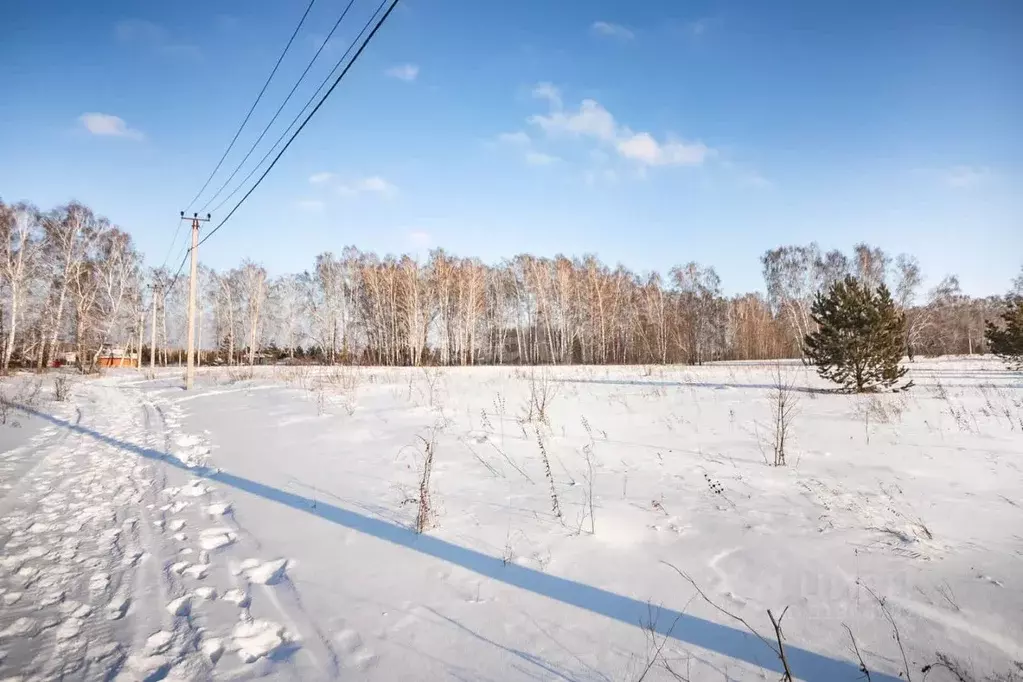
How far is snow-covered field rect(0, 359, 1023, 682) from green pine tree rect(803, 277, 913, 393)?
507 cm

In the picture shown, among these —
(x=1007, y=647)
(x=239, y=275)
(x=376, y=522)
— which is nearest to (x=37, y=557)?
(x=376, y=522)

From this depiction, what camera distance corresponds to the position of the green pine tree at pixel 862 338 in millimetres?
11281

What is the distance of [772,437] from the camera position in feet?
20.9

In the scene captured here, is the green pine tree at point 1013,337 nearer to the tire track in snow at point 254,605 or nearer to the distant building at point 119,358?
the tire track in snow at point 254,605

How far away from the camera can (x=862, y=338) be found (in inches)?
451

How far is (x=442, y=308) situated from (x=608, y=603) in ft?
113

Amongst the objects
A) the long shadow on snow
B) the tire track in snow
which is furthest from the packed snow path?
the long shadow on snow

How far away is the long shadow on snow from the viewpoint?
209 cm

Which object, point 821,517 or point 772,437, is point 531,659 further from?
point 772,437

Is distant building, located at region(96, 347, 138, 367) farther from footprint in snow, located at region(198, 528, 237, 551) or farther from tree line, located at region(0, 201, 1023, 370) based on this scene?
footprint in snow, located at region(198, 528, 237, 551)

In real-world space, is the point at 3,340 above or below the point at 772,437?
above

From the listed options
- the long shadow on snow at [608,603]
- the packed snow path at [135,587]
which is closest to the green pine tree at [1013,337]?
the long shadow on snow at [608,603]

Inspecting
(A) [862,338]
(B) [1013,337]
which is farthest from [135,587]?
(B) [1013,337]

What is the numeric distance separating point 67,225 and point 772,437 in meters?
34.4
